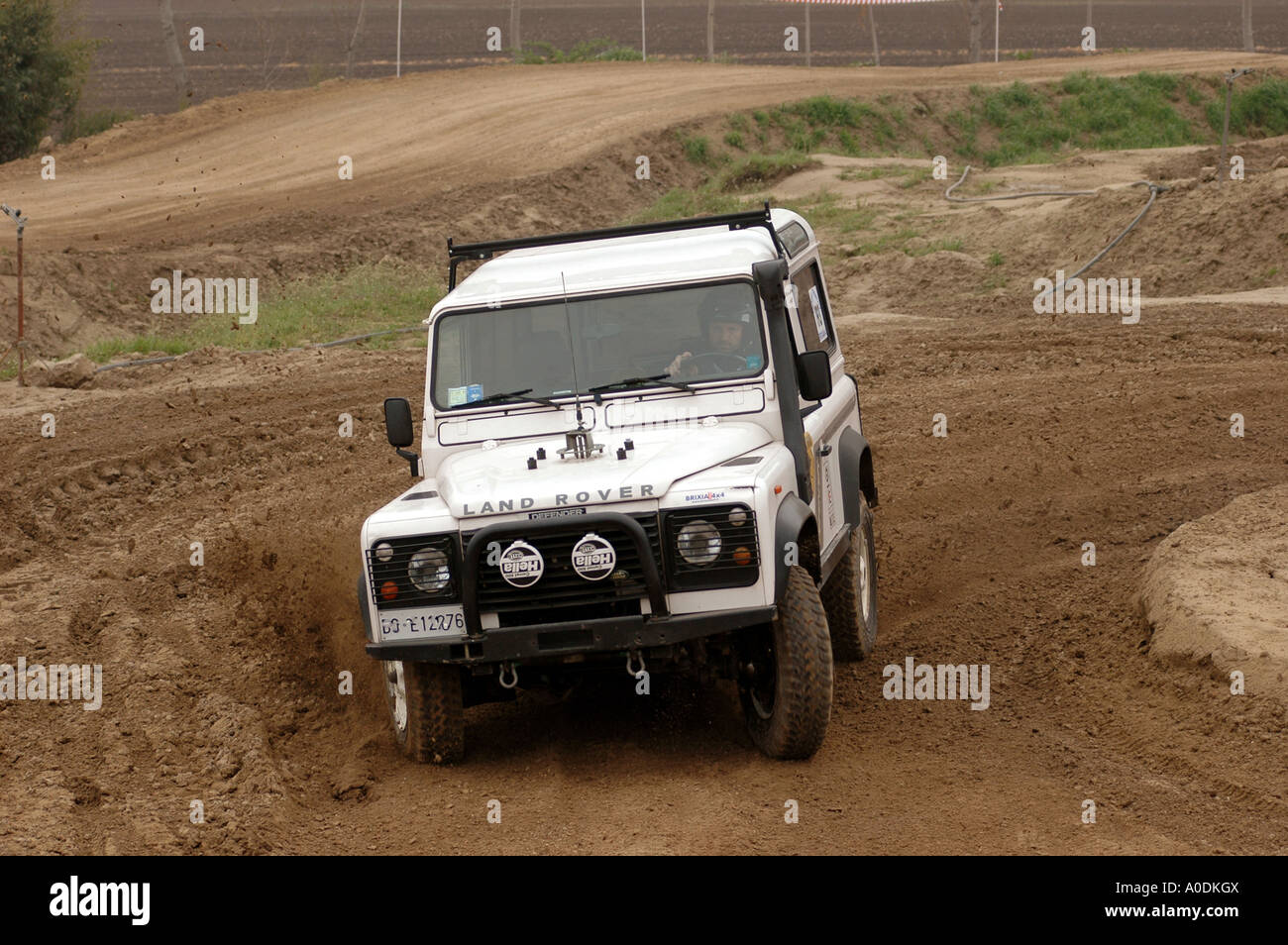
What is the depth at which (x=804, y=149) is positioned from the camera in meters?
29.3

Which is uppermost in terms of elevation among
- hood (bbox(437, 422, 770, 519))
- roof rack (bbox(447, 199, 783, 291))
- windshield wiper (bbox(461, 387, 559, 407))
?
roof rack (bbox(447, 199, 783, 291))

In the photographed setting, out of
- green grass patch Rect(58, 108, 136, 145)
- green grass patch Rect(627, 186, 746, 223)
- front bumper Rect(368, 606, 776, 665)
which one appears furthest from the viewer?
green grass patch Rect(58, 108, 136, 145)

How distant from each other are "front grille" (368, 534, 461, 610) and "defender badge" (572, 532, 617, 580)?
1.77 feet

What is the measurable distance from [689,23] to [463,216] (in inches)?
1504

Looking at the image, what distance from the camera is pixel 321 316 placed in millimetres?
18922

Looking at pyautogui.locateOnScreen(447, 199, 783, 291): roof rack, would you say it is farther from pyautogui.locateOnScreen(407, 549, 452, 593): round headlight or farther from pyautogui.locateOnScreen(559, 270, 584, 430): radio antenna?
pyautogui.locateOnScreen(407, 549, 452, 593): round headlight

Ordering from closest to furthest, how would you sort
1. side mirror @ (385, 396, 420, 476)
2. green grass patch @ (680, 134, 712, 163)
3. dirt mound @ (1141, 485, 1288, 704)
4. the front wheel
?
the front wheel, dirt mound @ (1141, 485, 1288, 704), side mirror @ (385, 396, 420, 476), green grass patch @ (680, 134, 712, 163)

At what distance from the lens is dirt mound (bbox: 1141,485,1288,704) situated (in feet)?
Answer: 22.7

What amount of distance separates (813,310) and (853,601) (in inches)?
68.5

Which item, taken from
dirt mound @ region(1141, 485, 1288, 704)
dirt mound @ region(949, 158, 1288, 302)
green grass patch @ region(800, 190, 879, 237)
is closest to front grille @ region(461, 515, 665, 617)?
dirt mound @ region(1141, 485, 1288, 704)

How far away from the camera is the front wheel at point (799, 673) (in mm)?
6285

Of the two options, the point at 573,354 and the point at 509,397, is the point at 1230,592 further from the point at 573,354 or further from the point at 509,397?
the point at 509,397

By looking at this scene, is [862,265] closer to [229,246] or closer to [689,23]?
[229,246]

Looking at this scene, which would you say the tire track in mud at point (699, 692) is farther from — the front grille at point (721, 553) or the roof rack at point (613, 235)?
the roof rack at point (613, 235)
